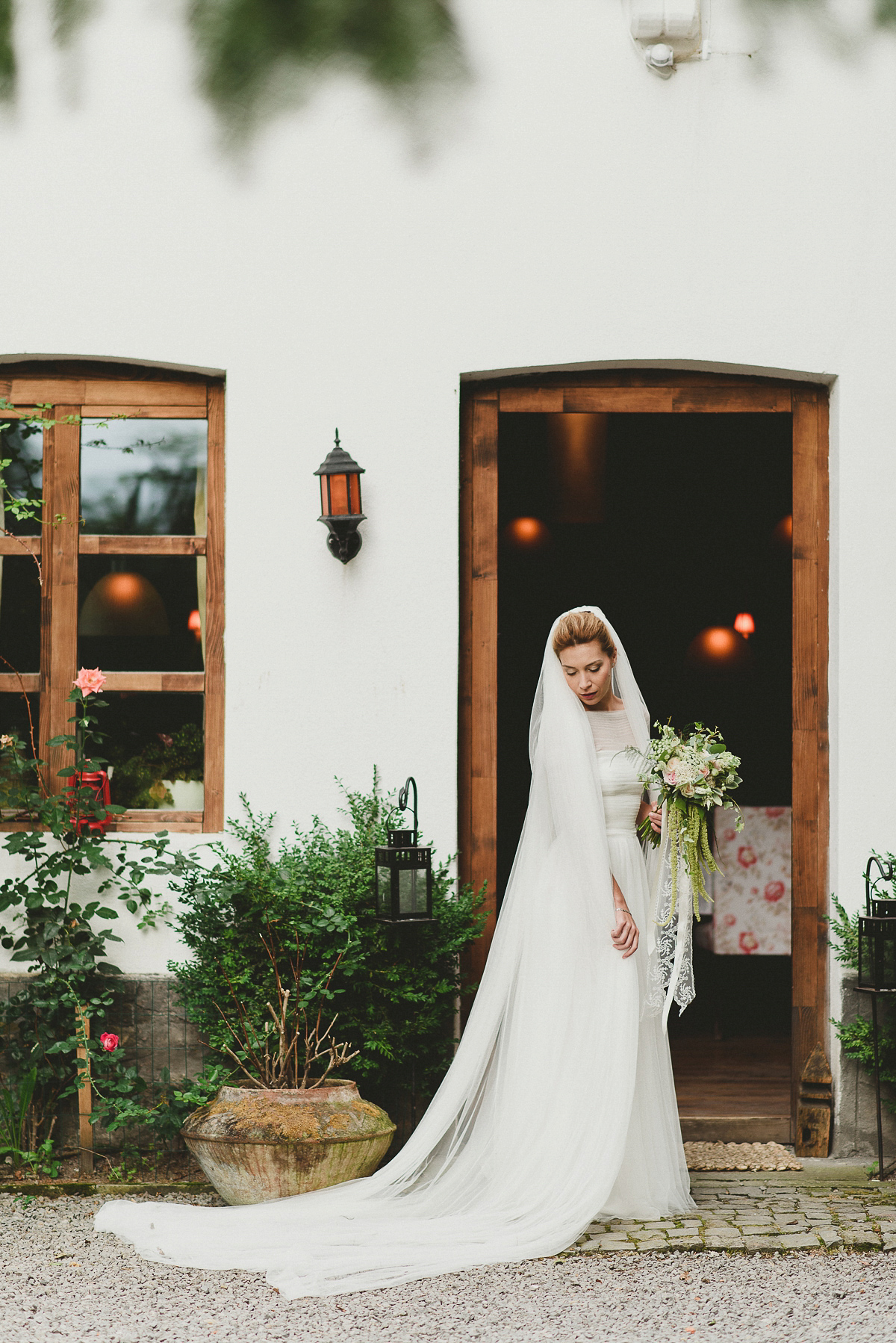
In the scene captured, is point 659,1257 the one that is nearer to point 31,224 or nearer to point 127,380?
point 127,380

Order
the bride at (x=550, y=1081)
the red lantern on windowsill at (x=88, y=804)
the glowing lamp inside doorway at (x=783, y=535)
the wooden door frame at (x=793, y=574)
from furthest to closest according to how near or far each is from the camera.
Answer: the glowing lamp inside doorway at (x=783, y=535) < the wooden door frame at (x=793, y=574) < the red lantern on windowsill at (x=88, y=804) < the bride at (x=550, y=1081)

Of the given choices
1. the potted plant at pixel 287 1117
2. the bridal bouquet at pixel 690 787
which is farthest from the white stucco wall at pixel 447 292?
the bridal bouquet at pixel 690 787

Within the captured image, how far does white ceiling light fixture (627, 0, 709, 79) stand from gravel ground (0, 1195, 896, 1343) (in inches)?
164

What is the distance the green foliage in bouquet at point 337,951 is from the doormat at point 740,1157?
1.04 meters

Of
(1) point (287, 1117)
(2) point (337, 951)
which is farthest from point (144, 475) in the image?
(1) point (287, 1117)

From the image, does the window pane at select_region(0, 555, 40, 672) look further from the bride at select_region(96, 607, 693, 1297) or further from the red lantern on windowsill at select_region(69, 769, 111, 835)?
the bride at select_region(96, 607, 693, 1297)

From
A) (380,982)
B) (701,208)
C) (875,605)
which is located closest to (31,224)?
(701,208)

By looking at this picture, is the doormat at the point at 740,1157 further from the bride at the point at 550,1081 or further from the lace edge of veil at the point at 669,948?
the lace edge of veil at the point at 669,948

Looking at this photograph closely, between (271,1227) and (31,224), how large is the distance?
146 inches

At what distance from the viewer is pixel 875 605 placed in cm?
505

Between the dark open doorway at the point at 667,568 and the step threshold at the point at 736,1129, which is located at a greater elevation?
the dark open doorway at the point at 667,568

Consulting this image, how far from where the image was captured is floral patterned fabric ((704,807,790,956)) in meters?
6.45

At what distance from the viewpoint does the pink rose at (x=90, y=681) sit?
16.0 feet

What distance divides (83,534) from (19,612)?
0.41 m
